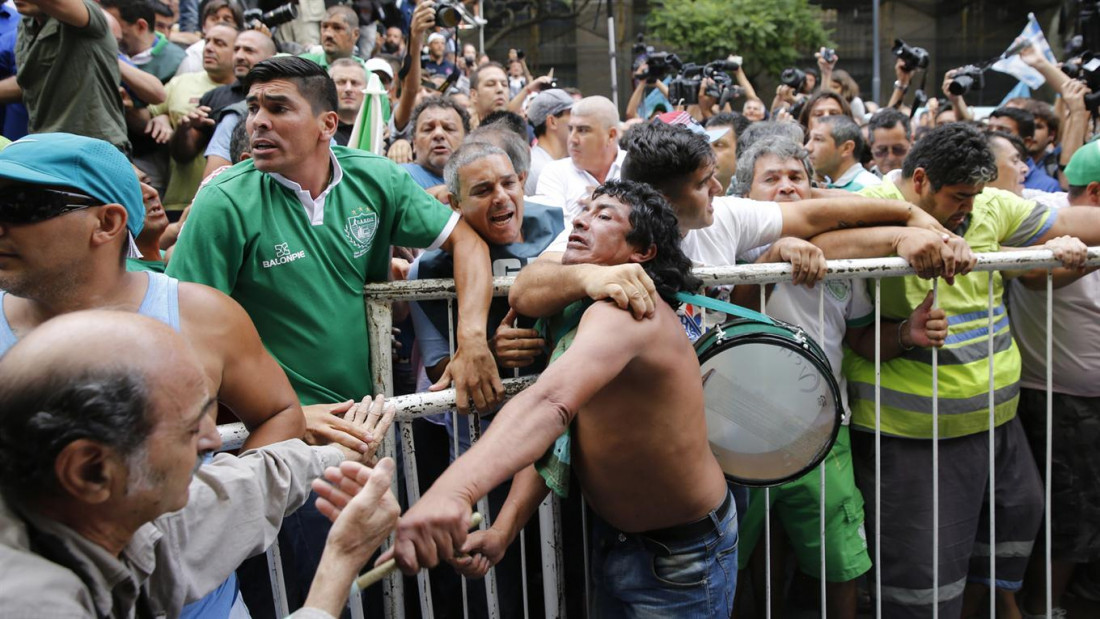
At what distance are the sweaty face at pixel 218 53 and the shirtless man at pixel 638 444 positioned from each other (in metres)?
3.51

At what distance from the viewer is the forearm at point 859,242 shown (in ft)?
9.70

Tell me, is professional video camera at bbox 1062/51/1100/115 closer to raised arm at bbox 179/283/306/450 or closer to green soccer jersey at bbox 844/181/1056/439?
green soccer jersey at bbox 844/181/1056/439

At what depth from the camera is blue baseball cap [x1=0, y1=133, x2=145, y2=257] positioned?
177 cm

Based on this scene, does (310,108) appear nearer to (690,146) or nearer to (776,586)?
(690,146)

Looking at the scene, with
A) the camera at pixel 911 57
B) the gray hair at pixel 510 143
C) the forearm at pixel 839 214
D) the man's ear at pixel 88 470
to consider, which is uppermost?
the camera at pixel 911 57

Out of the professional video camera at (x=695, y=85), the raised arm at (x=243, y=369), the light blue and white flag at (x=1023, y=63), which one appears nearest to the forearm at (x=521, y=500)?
the raised arm at (x=243, y=369)

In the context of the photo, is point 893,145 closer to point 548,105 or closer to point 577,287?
point 548,105

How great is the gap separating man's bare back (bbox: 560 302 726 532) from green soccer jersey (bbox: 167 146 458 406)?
82cm

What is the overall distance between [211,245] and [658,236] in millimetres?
1285

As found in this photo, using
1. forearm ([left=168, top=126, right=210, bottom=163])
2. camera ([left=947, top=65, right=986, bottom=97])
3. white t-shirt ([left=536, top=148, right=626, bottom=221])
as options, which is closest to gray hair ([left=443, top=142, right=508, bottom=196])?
white t-shirt ([left=536, top=148, right=626, bottom=221])

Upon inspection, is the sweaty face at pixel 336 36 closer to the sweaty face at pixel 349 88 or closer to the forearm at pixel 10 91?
the sweaty face at pixel 349 88

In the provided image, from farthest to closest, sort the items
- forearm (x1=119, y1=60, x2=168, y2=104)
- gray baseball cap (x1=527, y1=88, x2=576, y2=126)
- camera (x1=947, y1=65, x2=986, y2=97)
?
camera (x1=947, y1=65, x2=986, y2=97)
gray baseball cap (x1=527, y1=88, x2=576, y2=126)
forearm (x1=119, y1=60, x2=168, y2=104)

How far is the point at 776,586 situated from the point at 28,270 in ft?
9.81

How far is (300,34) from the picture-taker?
7.34 m
